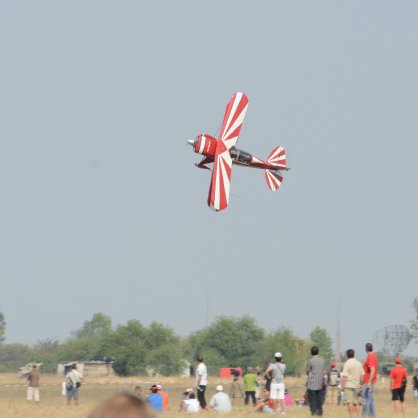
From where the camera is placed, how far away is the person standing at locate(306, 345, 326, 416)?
19.1 meters

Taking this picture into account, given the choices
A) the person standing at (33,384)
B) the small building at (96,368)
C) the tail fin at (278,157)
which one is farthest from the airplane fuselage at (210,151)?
the small building at (96,368)

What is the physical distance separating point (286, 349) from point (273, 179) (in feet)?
215

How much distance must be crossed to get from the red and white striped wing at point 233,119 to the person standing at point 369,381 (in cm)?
662

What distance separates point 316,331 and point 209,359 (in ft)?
207

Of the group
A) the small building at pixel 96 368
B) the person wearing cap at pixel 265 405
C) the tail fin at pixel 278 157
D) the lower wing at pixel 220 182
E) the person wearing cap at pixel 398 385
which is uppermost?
the tail fin at pixel 278 157

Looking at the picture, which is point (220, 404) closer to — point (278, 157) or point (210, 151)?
point (210, 151)

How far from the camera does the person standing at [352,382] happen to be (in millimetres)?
18938

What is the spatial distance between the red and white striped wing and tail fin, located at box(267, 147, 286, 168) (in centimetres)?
281

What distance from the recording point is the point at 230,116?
26.2 m

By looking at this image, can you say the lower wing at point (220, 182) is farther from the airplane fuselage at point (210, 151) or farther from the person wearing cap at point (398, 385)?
the person wearing cap at point (398, 385)

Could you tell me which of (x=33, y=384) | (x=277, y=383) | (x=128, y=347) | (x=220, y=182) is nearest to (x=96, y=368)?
(x=128, y=347)

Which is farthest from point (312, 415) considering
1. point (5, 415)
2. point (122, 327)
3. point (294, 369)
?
point (122, 327)

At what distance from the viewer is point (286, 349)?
309ft

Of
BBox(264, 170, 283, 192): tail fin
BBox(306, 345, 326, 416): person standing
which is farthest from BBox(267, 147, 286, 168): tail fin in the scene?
BBox(306, 345, 326, 416): person standing
